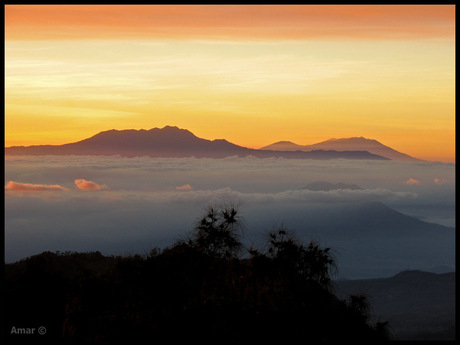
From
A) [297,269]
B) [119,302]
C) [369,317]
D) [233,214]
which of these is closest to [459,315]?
[369,317]

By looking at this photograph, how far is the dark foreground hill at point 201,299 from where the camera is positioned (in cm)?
3047

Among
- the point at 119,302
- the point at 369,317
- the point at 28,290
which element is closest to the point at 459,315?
the point at 369,317

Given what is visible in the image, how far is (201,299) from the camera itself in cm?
3203

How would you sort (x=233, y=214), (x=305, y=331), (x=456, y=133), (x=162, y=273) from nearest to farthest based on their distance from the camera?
(x=456, y=133) → (x=305, y=331) → (x=162, y=273) → (x=233, y=214)

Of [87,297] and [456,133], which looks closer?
[456,133]

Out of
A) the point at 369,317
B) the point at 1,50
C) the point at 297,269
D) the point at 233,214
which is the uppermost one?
the point at 1,50

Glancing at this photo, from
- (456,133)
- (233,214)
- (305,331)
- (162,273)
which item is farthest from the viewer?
Answer: (233,214)

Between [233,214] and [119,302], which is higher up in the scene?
[233,214]

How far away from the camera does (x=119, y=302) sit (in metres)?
31.9

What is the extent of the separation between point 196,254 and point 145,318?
5.02 m

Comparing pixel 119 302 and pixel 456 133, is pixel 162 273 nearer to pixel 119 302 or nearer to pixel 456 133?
pixel 119 302

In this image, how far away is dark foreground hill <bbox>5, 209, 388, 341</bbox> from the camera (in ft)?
100.0

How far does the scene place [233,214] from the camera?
119 ft

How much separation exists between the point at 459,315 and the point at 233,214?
40.3 feet
